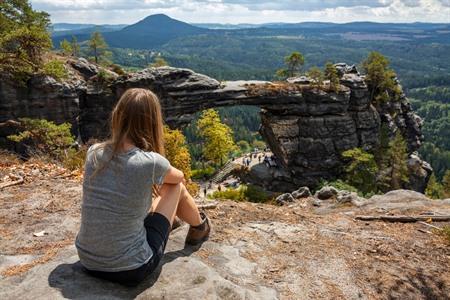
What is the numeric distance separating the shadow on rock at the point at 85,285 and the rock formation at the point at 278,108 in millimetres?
33123

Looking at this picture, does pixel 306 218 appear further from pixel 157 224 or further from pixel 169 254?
pixel 157 224

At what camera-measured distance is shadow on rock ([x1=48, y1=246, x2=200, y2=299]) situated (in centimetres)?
417

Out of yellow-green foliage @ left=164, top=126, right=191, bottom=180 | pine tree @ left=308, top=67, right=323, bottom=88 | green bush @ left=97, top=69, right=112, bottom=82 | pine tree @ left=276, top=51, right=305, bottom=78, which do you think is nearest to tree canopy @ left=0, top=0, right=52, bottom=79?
yellow-green foliage @ left=164, top=126, right=191, bottom=180

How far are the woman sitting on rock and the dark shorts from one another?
11mm

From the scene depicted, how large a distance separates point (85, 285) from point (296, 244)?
379 cm

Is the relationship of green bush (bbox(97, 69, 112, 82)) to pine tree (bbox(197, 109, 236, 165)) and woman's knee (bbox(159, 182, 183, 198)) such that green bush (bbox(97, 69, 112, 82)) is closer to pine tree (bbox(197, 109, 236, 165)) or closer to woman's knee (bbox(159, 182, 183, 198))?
pine tree (bbox(197, 109, 236, 165))

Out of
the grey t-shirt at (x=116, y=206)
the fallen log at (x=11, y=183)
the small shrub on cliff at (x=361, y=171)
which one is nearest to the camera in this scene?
the grey t-shirt at (x=116, y=206)

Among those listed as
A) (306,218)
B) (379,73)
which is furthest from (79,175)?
(379,73)

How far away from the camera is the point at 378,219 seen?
352 inches

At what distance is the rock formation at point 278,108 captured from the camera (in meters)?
39.2

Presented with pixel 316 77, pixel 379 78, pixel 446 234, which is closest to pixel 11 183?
pixel 446 234

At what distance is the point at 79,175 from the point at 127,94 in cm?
665

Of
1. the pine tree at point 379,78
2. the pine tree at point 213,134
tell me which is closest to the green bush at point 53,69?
the pine tree at point 213,134

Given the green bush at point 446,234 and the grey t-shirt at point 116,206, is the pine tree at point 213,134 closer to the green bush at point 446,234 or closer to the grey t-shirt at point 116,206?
the green bush at point 446,234
